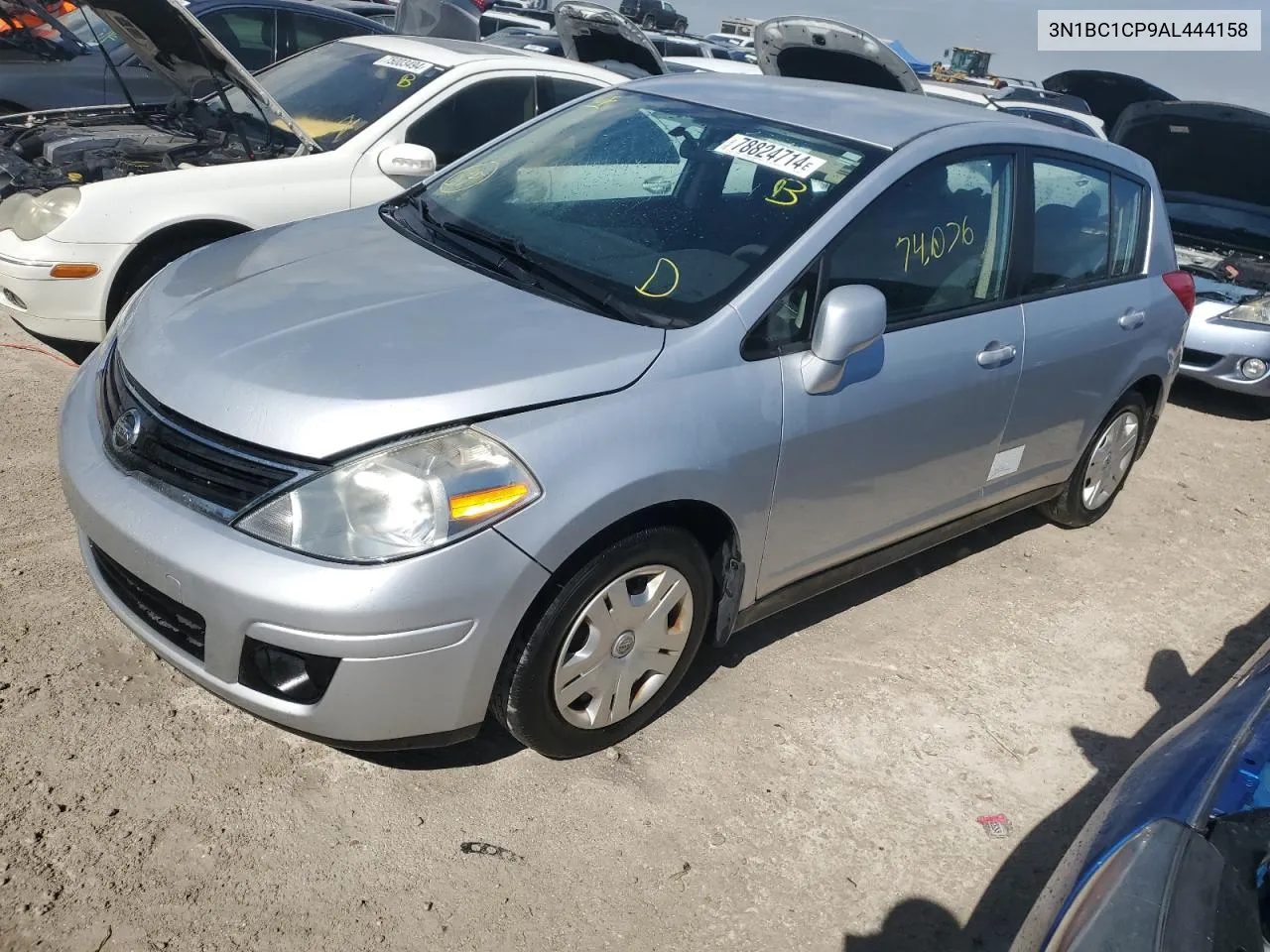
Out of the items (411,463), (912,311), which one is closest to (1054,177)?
(912,311)

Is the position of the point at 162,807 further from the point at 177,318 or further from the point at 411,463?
the point at 177,318

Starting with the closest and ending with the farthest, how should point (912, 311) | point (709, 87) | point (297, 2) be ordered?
point (912, 311), point (709, 87), point (297, 2)

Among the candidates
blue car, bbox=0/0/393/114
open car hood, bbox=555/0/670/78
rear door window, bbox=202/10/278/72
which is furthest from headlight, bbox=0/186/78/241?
rear door window, bbox=202/10/278/72

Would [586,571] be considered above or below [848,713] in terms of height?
above

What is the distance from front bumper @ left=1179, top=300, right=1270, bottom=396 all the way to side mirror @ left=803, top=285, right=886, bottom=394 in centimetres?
457

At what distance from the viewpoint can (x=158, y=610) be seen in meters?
2.60

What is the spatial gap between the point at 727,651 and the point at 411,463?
60.6 inches

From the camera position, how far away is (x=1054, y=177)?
3988 mm

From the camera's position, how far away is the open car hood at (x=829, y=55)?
5.39 m

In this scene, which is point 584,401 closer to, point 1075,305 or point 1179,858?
point 1179,858

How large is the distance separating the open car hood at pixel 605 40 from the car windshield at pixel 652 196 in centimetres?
329

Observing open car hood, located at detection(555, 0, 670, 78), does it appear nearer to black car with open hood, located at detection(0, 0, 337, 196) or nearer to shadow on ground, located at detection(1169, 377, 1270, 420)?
black car with open hood, located at detection(0, 0, 337, 196)

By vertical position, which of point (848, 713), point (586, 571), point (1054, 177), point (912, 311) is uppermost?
point (1054, 177)

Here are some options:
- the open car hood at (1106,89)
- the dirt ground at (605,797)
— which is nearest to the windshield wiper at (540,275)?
the dirt ground at (605,797)
